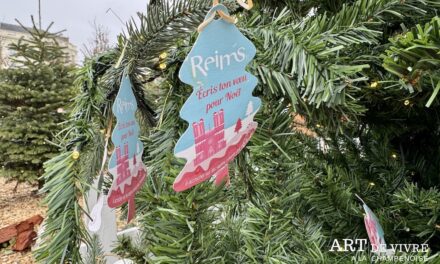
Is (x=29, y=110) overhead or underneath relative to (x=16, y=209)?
overhead

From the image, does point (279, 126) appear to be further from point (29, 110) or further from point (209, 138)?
point (29, 110)

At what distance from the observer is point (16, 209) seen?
127 inches

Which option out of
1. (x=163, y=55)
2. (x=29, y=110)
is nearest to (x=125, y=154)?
(x=163, y=55)

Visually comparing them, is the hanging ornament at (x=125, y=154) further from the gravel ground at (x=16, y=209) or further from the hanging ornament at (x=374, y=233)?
the gravel ground at (x=16, y=209)

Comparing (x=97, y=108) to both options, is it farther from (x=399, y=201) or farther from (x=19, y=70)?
(x=19, y=70)

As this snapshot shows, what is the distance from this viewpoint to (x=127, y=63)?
0.40 m

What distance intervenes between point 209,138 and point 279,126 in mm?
103

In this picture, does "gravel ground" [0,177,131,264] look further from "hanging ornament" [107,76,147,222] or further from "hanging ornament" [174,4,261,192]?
"hanging ornament" [174,4,261,192]

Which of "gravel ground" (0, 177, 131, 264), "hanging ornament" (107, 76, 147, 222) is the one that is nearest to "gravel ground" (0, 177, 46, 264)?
"gravel ground" (0, 177, 131, 264)

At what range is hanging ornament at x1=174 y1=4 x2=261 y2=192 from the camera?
0.29 meters

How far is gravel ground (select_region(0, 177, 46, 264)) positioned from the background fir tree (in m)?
0.24

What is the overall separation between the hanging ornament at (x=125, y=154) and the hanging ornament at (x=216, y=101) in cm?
12

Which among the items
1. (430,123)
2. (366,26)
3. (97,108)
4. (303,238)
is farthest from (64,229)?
(430,123)

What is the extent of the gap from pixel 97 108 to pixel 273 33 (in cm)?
21
